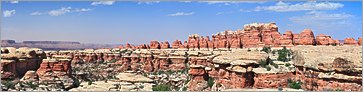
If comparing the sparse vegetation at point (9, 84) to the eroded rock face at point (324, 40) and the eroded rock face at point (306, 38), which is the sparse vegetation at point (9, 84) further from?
the eroded rock face at point (324, 40)

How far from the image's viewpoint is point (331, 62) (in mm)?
16438

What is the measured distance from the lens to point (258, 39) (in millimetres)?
A: 47094

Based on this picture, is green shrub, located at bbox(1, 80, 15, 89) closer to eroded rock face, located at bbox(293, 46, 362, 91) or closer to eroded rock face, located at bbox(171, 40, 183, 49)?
eroded rock face, located at bbox(293, 46, 362, 91)

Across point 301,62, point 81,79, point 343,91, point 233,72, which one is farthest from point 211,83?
point 81,79

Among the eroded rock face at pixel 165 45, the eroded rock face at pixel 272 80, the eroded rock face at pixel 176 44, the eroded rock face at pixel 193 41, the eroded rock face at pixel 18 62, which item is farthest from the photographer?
the eroded rock face at pixel 165 45

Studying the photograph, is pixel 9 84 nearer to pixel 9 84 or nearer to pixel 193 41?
pixel 9 84

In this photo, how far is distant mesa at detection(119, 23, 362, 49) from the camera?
4241 cm

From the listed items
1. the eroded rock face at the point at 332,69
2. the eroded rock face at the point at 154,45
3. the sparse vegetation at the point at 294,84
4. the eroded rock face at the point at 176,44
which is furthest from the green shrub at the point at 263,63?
the eroded rock face at the point at 154,45

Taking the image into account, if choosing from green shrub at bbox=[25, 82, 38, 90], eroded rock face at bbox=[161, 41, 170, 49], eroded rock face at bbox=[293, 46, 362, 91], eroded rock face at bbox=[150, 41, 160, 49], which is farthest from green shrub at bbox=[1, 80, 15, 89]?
eroded rock face at bbox=[161, 41, 170, 49]

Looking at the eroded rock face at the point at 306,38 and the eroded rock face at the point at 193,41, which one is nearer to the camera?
the eroded rock face at the point at 306,38

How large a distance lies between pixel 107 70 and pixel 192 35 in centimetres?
1669

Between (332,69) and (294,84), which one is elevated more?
(332,69)

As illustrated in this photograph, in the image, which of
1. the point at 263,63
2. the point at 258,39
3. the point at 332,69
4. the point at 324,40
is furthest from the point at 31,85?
the point at 324,40

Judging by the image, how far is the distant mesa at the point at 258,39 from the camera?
42.4m
